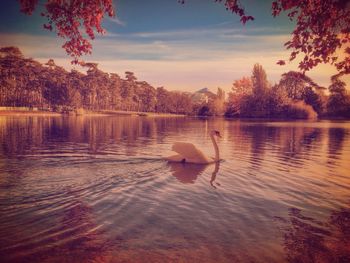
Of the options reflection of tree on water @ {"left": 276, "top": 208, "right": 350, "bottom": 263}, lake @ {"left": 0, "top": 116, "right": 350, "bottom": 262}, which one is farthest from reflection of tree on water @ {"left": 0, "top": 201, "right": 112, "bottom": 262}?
reflection of tree on water @ {"left": 276, "top": 208, "right": 350, "bottom": 263}

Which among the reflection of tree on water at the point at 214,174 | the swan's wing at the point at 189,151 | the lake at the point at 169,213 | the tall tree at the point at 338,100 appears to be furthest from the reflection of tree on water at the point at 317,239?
the tall tree at the point at 338,100

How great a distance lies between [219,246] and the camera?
19.6ft

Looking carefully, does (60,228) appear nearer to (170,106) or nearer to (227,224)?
(227,224)

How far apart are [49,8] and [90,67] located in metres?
111

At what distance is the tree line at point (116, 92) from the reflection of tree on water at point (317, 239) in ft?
292

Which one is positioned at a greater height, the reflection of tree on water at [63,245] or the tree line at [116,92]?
the tree line at [116,92]

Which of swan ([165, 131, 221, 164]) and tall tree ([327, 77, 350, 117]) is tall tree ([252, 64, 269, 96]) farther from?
swan ([165, 131, 221, 164])

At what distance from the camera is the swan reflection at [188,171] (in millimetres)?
11732

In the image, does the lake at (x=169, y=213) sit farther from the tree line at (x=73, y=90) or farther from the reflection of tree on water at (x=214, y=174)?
the tree line at (x=73, y=90)

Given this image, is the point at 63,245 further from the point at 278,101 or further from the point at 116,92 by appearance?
the point at 116,92

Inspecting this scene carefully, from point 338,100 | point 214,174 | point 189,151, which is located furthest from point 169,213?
point 338,100

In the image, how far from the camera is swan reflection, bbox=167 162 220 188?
1173cm

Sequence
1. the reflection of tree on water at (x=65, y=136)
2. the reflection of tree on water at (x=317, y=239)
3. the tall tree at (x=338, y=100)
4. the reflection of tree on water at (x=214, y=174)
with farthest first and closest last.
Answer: the tall tree at (x=338, y=100)
the reflection of tree on water at (x=65, y=136)
the reflection of tree on water at (x=214, y=174)
the reflection of tree on water at (x=317, y=239)

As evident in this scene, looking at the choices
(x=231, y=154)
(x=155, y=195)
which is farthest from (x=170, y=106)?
(x=155, y=195)
